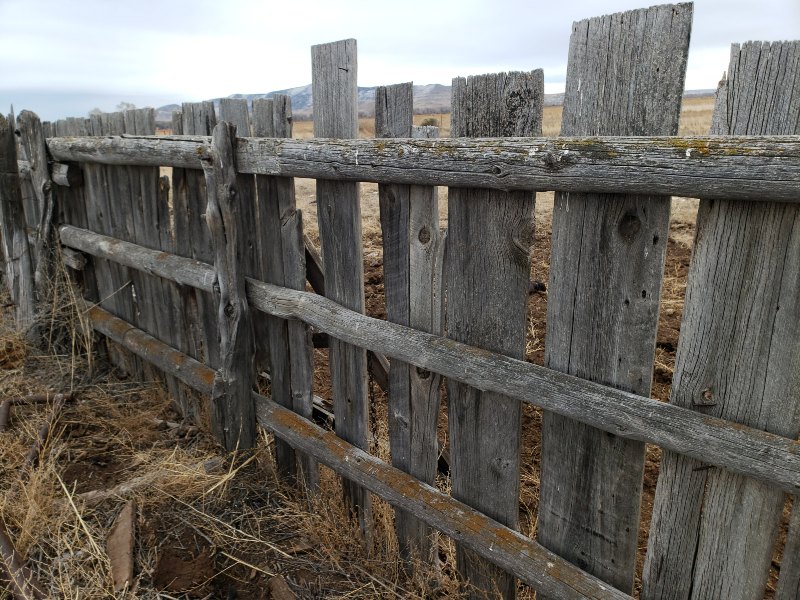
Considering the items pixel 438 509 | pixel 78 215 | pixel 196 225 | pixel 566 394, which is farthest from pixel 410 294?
pixel 78 215

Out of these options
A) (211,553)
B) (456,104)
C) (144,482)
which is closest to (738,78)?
(456,104)

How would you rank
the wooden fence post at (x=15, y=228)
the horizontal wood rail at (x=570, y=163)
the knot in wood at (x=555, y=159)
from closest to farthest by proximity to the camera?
the horizontal wood rail at (x=570, y=163), the knot in wood at (x=555, y=159), the wooden fence post at (x=15, y=228)

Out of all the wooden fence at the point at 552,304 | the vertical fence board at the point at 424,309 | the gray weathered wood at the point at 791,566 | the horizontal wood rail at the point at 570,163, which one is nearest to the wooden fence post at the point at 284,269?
the wooden fence at the point at 552,304

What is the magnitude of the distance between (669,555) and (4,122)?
5653 mm

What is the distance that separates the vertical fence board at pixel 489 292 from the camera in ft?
6.54

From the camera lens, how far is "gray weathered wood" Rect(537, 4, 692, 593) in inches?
64.1

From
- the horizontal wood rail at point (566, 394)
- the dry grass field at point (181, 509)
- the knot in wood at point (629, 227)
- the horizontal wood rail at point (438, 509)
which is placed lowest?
the dry grass field at point (181, 509)

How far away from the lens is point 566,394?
199 centimetres

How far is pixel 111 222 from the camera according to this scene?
4555mm

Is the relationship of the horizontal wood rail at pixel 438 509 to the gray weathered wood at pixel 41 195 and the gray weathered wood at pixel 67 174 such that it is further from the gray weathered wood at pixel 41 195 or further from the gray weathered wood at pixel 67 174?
the gray weathered wood at pixel 41 195

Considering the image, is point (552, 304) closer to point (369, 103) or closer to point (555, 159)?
point (555, 159)

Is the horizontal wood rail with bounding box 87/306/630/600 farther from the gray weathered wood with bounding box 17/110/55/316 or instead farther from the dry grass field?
Answer: the gray weathered wood with bounding box 17/110/55/316

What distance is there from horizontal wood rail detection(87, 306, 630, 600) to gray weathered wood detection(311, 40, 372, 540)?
121 mm

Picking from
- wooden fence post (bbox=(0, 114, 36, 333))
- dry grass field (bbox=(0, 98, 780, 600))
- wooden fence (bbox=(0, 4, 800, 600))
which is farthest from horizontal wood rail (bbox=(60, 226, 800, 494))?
wooden fence post (bbox=(0, 114, 36, 333))
